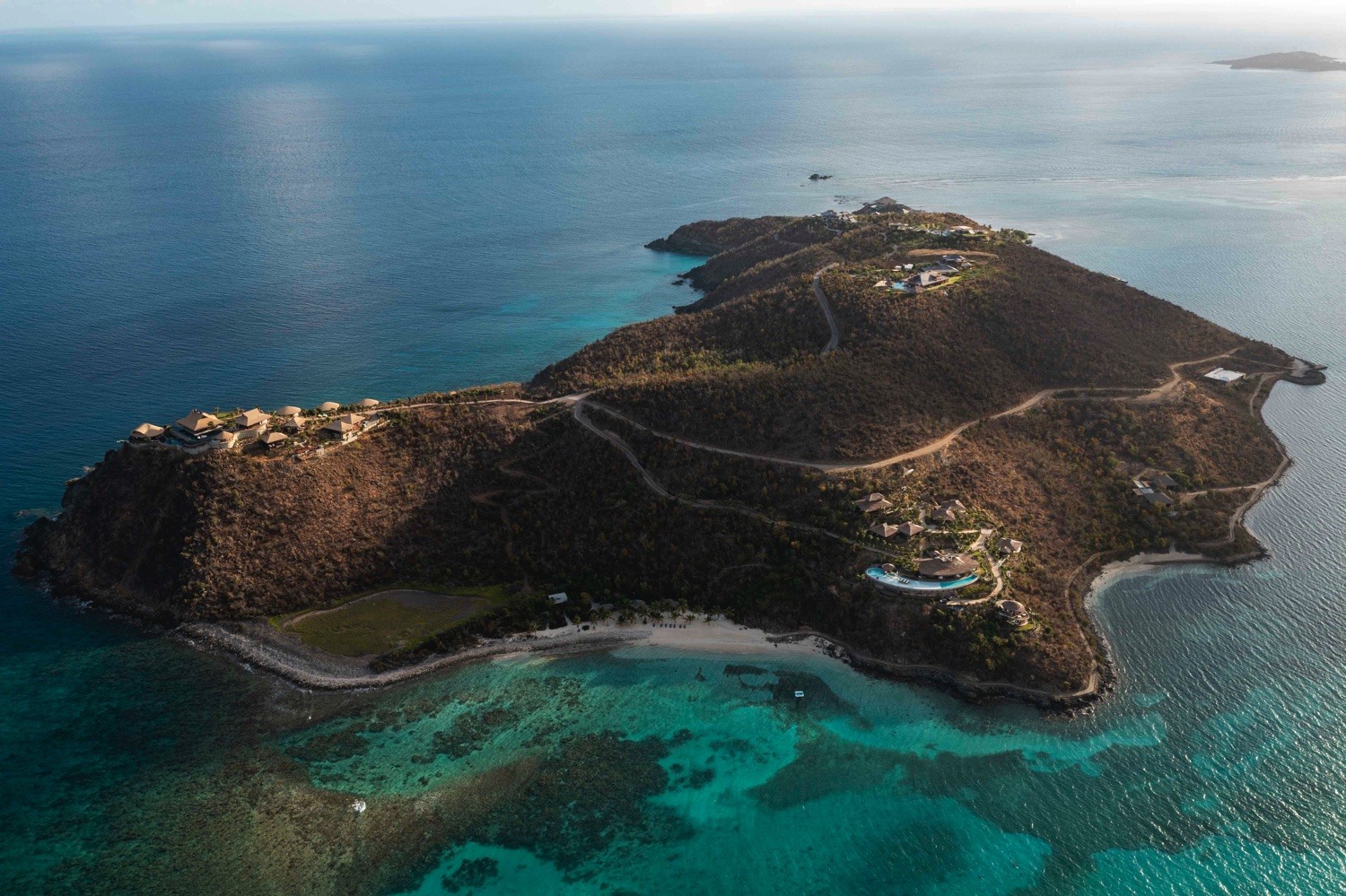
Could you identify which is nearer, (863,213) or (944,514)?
(944,514)

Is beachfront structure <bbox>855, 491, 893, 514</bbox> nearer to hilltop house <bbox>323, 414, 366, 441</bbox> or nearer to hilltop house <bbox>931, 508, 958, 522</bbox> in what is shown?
hilltop house <bbox>931, 508, 958, 522</bbox>

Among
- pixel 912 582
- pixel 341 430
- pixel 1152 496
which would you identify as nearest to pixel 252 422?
pixel 341 430

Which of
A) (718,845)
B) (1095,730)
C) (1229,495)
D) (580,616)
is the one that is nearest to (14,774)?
(580,616)

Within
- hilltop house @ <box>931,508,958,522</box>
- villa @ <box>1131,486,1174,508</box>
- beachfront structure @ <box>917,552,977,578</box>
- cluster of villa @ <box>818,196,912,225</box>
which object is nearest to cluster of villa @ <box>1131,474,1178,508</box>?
villa @ <box>1131,486,1174,508</box>

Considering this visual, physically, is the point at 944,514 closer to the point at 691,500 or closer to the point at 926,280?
the point at 691,500

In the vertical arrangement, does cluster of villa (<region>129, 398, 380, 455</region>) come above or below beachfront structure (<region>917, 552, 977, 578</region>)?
above

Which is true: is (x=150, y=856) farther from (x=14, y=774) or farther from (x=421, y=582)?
(x=421, y=582)
